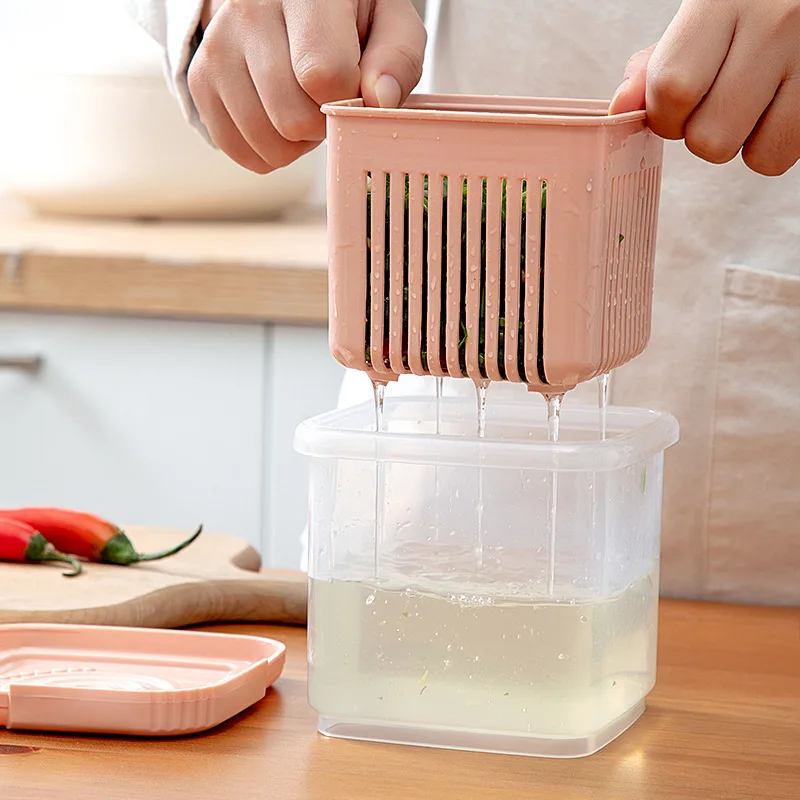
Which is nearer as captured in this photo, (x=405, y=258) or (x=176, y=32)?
(x=405, y=258)

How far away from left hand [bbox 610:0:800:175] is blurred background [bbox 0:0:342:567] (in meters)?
0.88

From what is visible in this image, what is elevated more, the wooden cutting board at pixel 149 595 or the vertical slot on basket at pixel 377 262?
the vertical slot on basket at pixel 377 262

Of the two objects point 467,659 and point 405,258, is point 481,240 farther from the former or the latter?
point 467,659

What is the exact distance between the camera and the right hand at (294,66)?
0.77m

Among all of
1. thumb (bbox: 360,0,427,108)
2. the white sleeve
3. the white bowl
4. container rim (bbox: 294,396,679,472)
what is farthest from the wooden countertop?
container rim (bbox: 294,396,679,472)

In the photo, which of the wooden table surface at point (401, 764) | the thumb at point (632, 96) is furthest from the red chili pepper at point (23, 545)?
the thumb at point (632, 96)

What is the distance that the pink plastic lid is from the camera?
74 cm

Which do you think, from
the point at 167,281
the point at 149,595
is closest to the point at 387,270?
the point at 149,595

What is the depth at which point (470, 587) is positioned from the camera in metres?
0.72

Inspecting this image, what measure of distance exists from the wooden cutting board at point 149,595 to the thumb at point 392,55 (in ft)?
1.22

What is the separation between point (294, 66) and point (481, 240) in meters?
0.20

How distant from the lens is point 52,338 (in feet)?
5.48

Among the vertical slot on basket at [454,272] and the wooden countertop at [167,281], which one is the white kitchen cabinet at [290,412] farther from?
the vertical slot on basket at [454,272]

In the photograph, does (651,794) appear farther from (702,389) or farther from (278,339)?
(278,339)
